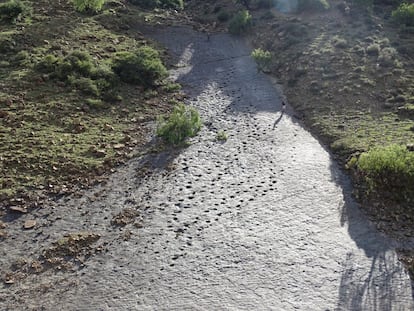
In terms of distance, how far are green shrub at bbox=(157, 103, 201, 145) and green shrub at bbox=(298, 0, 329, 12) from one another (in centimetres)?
3504

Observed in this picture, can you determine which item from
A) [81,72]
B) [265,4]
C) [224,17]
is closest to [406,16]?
[265,4]

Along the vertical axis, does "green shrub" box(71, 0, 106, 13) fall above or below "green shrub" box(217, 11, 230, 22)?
above

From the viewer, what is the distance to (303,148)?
31219 mm

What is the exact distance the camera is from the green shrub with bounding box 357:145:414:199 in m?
23.4

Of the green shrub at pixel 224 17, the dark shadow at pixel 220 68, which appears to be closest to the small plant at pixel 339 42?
the dark shadow at pixel 220 68

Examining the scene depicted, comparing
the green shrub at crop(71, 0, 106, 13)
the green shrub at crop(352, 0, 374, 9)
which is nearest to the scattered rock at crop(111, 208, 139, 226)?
the green shrub at crop(71, 0, 106, 13)

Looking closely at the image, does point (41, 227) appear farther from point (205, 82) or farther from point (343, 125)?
point (205, 82)

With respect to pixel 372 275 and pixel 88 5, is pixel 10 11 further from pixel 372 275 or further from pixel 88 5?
pixel 372 275

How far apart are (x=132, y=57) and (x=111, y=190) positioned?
17992mm

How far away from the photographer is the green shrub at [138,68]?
3875 cm

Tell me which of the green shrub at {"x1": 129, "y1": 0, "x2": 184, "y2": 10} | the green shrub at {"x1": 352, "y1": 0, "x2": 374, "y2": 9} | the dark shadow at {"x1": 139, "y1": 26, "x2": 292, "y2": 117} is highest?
the green shrub at {"x1": 352, "y1": 0, "x2": 374, "y2": 9}

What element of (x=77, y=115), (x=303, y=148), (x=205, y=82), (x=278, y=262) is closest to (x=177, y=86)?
(x=205, y=82)

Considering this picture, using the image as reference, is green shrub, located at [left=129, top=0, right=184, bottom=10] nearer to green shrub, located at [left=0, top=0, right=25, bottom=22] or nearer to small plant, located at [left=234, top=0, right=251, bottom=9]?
small plant, located at [left=234, top=0, right=251, bottom=9]

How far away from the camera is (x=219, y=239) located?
22406 millimetres
